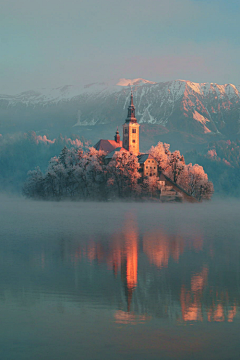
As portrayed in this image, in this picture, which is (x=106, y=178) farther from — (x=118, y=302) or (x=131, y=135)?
(x=118, y=302)

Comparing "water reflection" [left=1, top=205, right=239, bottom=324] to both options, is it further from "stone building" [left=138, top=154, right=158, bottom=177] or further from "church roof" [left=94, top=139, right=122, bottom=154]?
"church roof" [left=94, top=139, right=122, bottom=154]

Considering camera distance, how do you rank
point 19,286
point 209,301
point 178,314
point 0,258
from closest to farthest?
point 178,314
point 209,301
point 19,286
point 0,258

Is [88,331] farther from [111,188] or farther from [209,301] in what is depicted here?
[111,188]

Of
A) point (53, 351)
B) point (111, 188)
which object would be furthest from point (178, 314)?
point (111, 188)

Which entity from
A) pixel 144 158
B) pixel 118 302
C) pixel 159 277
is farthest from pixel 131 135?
pixel 118 302

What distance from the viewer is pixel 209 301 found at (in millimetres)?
22641

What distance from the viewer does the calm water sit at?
660 inches

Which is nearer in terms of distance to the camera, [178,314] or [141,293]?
[178,314]

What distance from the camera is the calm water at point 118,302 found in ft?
55.0

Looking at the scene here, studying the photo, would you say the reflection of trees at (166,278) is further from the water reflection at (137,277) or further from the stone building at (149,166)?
the stone building at (149,166)

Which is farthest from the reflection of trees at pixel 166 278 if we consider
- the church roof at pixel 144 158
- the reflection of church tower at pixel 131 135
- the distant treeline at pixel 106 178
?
the reflection of church tower at pixel 131 135

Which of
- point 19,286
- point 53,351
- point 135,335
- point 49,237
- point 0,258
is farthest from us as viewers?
point 49,237

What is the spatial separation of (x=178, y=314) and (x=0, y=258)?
19045 millimetres

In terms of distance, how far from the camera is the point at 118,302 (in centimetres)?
2209
